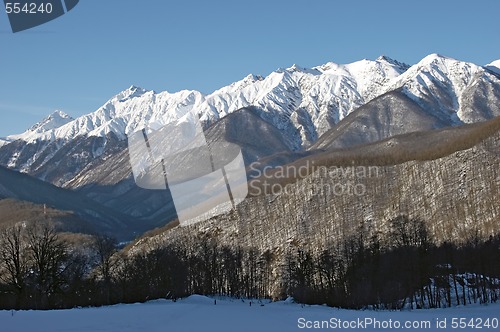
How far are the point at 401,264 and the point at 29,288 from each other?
45247mm

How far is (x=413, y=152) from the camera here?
187500 millimetres

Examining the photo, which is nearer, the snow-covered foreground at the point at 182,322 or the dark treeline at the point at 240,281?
the snow-covered foreground at the point at 182,322

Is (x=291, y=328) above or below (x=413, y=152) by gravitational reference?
below

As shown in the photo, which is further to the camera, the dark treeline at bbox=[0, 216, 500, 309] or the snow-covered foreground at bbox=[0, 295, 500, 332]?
the dark treeline at bbox=[0, 216, 500, 309]

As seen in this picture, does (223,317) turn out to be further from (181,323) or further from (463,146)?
(463,146)

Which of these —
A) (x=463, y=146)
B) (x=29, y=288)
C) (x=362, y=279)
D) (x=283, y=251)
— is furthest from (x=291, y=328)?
(x=463, y=146)

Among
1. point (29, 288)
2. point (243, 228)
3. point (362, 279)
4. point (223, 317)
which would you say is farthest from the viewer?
point (243, 228)

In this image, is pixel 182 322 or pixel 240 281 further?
pixel 240 281

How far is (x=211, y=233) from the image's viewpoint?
6156 inches

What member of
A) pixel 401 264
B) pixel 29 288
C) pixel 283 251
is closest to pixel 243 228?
pixel 283 251

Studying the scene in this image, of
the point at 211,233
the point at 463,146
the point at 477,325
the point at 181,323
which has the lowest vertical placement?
the point at 477,325

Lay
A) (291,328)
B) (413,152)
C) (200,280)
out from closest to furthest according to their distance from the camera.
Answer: (291,328) < (200,280) < (413,152)

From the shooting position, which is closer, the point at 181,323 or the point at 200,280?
the point at 181,323

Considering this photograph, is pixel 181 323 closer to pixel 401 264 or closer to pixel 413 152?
pixel 401 264
